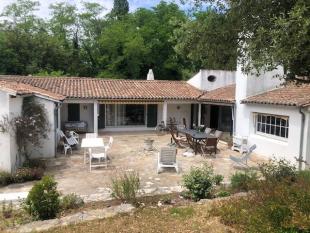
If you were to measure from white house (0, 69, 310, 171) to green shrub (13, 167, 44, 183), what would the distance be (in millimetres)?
837

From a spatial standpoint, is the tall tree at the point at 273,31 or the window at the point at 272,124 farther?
the window at the point at 272,124

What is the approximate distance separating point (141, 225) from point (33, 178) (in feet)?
27.1

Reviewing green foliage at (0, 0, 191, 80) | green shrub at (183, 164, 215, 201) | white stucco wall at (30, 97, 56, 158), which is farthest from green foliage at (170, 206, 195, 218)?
green foliage at (0, 0, 191, 80)

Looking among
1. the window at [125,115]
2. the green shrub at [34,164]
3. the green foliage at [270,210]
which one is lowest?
the green shrub at [34,164]

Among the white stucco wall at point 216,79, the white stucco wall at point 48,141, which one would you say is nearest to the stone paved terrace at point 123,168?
the white stucco wall at point 48,141

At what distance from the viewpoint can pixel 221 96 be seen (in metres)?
24.7

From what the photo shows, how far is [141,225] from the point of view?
7223 mm

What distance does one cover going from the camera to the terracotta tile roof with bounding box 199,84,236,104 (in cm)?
2312

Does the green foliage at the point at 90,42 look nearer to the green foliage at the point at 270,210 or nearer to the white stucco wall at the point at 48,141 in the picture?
the white stucco wall at the point at 48,141

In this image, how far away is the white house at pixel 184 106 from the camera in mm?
15984

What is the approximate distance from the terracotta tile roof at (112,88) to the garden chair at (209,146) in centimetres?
906

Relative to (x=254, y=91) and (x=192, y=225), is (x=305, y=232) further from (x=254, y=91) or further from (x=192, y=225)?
(x=254, y=91)

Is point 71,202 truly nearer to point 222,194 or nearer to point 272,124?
point 222,194

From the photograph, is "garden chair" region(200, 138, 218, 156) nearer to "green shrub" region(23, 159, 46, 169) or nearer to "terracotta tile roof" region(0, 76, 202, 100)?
"green shrub" region(23, 159, 46, 169)
